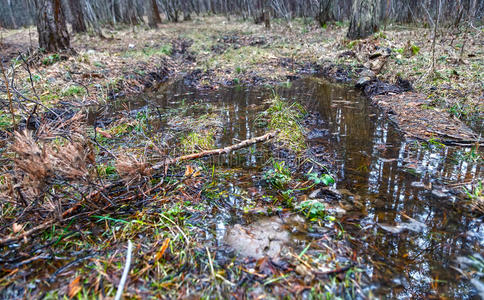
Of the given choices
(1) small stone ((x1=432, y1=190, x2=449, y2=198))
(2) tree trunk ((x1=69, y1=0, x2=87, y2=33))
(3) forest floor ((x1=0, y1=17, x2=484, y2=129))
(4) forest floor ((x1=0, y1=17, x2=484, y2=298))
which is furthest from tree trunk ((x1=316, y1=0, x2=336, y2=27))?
(1) small stone ((x1=432, y1=190, x2=449, y2=198))

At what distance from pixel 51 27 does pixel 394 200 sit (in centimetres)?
888

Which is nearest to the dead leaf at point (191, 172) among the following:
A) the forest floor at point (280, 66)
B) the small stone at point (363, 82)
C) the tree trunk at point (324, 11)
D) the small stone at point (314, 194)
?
the small stone at point (314, 194)

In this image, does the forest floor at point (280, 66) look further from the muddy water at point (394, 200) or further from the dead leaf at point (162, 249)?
the dead leaf at point (162, 249)

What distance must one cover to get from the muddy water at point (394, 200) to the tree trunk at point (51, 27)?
594cm

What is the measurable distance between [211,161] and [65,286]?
1768 millimetres

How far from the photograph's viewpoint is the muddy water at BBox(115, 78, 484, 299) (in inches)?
64.9

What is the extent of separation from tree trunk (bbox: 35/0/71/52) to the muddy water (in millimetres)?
5939

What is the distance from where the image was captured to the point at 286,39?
39.8ft

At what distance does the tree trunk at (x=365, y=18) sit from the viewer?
8.72 m

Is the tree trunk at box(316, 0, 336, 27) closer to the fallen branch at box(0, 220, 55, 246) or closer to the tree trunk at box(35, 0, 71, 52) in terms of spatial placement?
the tree trunk at box(35, 0, 71, 52)

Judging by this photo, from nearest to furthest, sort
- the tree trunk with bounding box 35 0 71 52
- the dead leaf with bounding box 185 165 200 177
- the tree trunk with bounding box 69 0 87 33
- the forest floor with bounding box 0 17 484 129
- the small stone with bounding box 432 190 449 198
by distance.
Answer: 1. the small stone with bounding box 432 190 449 198
2. the dead leaf with bounding box 185 165 200 177
3. the forest floor with bounding box 0 17 484 129
4. the tree trunk with bounding box 35 0 71 52
5. the tree trunk with bounding box 69 0 87 33

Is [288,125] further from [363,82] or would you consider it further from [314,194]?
[363,82]

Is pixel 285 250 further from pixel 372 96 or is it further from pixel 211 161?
pixel 372 96

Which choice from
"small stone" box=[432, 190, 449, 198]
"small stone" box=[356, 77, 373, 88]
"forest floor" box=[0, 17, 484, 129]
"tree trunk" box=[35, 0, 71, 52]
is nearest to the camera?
"small stone" box=[432, 190, 449, 198]
